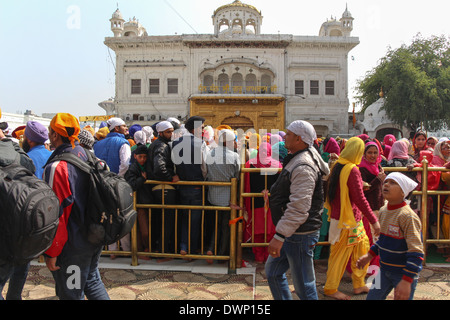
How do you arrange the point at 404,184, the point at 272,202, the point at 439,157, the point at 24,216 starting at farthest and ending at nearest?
the point at 439,157 → the point at 272,202 → the point at 404,184 → the point at 24,216

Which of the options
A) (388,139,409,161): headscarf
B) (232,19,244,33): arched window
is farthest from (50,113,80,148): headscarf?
(232,19,244,33): arched window

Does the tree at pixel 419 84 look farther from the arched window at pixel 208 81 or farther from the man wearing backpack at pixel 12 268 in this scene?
the man wearing backpack at pixel 12 268

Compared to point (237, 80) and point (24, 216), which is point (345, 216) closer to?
point (24, 216)

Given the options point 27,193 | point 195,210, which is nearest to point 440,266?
point 195,210

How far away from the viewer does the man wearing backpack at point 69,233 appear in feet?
7.45

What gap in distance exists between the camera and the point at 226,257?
164 inches

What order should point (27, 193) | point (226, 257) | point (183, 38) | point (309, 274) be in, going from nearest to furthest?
point (27, 193) → point (309, 274) → point (226, 257) → point (183, 38)

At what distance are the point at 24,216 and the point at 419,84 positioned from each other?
2363cm

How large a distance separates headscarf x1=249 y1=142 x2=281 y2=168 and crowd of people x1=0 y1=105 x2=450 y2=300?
0.05ft

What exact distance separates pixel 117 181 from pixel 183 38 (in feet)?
78.4

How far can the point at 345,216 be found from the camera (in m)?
3.38

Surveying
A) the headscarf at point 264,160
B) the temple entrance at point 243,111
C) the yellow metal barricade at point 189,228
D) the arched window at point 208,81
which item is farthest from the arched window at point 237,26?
the yellow metal barricade at point 189,228

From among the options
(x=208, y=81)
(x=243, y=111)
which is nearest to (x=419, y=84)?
(x=243, y=111)

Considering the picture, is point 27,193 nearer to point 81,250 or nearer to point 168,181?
point 81,250
